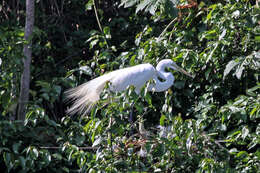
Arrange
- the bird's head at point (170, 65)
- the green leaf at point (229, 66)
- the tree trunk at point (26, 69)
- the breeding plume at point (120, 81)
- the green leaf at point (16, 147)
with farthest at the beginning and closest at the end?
1. the breeding plume at point (120, 81)
2. the bird's head at point (170, 65)
3. the tree trunk at point (26, 69)
4. the green leaf at point (229, 66)
5. the green leaf at point (16, 147)

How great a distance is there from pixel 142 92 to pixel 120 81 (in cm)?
139

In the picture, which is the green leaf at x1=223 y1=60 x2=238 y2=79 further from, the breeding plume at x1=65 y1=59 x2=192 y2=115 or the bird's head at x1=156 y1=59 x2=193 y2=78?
the breeding plume at x1=65 y1=59 x2=192 y2=115

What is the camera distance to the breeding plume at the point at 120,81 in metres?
4.15

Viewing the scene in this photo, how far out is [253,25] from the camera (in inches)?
147

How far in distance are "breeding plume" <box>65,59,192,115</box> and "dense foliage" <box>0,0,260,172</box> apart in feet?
0.26

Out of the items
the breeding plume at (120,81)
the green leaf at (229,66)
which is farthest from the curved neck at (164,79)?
the green leaf at (229,66)

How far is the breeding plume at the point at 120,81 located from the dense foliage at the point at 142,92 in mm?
78

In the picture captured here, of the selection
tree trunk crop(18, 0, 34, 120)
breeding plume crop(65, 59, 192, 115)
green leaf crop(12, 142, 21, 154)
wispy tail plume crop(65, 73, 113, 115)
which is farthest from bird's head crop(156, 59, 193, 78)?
green leaf crop(12, 142, 21, 154)

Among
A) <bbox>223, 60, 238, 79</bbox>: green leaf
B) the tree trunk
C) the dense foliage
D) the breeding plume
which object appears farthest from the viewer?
the breeding plume

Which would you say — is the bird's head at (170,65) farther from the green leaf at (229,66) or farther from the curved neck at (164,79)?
the green leaf at (229,66)

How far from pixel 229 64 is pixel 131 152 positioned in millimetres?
1054

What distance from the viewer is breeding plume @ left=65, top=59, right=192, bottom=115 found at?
13.6 ft

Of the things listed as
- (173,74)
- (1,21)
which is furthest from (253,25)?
(1,21)

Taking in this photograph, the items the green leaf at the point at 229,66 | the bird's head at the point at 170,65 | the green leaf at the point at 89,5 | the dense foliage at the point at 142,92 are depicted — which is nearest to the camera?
the dense foliage at the point at 142,92
